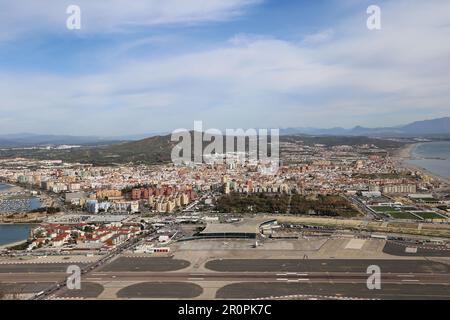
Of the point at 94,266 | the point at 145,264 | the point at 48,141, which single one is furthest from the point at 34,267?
the point at 48,141

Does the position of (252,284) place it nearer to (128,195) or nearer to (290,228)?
(290,228)

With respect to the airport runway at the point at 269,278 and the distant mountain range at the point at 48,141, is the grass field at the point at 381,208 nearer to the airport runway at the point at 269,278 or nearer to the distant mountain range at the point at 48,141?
the airport runway at the point at 269,278

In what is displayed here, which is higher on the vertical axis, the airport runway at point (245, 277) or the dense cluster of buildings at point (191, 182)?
the dense cluster of buildings at point (191, 182)

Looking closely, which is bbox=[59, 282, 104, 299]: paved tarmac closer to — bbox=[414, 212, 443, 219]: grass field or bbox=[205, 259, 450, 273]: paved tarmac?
bbox=[205, 259, 450, 273]: paved tarmac

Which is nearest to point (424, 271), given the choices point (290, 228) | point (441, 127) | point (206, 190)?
point (290, 228)

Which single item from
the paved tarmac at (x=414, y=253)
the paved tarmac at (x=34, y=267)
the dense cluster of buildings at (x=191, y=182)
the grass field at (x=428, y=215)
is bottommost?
the paved tarmac at (x=34, y=267)

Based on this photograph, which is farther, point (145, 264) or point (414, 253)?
point (414, 253)

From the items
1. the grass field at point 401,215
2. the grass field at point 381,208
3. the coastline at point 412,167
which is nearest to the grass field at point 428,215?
the grass field at point 401,215

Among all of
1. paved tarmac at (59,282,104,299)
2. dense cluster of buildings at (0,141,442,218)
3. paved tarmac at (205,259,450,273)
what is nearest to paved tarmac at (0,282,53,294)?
paved tarmac at (59,282,104,299)

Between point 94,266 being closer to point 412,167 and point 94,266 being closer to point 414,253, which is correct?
point 414,253
